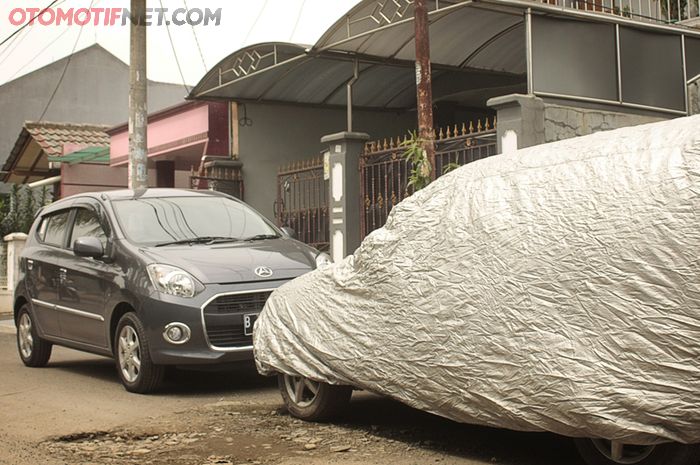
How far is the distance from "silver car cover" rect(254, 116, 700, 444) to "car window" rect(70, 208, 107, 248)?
3.83 metres

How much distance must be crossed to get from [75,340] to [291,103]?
38.9ft

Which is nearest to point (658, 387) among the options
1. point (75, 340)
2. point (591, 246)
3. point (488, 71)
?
point (591, 246)

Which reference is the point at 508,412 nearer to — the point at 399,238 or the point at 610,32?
the point at 399,238

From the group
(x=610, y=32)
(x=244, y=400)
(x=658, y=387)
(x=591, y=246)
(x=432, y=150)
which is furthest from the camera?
(x=610, y=32)

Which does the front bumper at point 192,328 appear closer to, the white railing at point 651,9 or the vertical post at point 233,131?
the white railing at point 651,9

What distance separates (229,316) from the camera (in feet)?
27.7

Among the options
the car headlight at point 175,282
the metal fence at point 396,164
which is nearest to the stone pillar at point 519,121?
the metal fence at point 396,164

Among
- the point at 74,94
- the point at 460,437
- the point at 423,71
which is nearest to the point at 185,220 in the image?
the point at 423,71

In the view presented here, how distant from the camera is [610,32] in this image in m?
14.3

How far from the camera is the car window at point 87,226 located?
9.71 m

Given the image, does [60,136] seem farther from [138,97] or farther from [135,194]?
[135,194]

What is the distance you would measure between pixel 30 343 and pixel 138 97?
17.5ft

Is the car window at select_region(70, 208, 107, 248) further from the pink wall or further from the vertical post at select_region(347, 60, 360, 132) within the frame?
the pink wall

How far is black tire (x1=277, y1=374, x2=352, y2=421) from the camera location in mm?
6754
